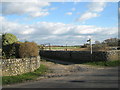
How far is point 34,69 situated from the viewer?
18.0 m

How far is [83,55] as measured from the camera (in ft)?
92.8

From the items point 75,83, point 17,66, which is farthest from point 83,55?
point 75,83

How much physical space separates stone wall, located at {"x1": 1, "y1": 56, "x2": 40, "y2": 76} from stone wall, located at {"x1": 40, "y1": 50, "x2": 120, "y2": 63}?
10783 mm

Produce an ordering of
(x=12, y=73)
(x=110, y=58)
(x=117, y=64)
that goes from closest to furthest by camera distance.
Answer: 1. (x=12, y=73)
2. (x=117, y=64)
3. (x=110, y=58)

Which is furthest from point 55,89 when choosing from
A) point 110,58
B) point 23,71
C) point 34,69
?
point 110,58

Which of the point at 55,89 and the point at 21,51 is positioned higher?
the point at 21,51

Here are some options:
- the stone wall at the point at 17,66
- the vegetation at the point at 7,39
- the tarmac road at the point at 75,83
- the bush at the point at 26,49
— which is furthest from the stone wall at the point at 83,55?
the tarmac road at the point at 75,83

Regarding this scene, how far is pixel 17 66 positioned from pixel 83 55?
1474 centimetres

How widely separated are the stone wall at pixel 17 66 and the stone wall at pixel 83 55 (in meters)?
10.8

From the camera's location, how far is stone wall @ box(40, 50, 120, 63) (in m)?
25.2

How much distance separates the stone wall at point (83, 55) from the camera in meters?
25.2

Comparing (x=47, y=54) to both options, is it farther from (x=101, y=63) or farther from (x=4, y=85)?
(x=4, y=85)

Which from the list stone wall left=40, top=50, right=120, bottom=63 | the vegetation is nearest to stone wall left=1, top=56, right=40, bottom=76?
the vegetation

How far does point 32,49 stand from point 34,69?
2261mm
